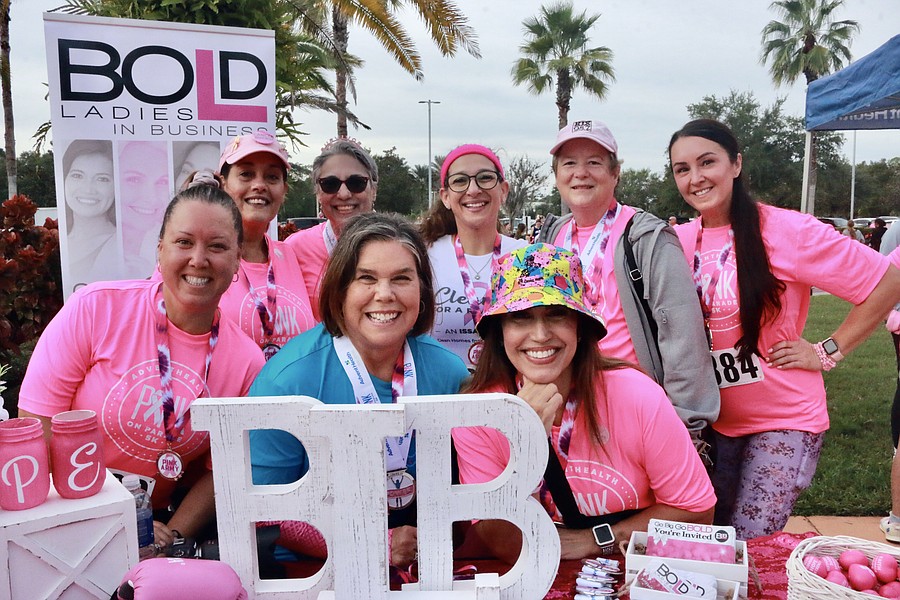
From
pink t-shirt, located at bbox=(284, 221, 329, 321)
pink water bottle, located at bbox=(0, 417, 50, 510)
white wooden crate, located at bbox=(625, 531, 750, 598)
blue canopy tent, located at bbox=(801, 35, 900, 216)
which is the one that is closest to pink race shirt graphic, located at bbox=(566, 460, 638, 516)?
white wooden crate, located at bbox=(625, 531, 750, 598)

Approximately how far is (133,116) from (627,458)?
3247 millimetres

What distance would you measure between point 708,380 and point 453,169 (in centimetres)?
161

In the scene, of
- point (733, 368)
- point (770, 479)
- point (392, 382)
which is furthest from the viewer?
point (733, 368)

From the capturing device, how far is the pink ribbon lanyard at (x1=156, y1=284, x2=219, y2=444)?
2.21 metres

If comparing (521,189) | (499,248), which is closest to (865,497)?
(499,248)

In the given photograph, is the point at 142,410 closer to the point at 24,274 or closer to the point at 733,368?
the point at 733,368

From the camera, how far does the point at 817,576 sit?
1487 millimetres

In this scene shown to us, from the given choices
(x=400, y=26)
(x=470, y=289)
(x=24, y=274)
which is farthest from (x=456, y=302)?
(x=400, y=26)

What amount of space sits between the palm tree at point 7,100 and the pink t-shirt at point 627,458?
13.3 meters

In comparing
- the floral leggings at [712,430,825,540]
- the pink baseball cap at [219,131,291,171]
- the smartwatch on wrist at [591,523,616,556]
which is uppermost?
the pink baseball cap at [219,131,291,171]

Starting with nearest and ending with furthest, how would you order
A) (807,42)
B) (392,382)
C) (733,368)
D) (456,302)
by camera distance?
(392,382), (733,368), (456,302), (807,42)

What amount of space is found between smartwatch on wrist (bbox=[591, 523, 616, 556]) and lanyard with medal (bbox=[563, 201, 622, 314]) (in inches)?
44.9

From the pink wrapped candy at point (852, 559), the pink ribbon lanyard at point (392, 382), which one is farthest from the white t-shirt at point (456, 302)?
the pink wrapped candy at point (852, 559)

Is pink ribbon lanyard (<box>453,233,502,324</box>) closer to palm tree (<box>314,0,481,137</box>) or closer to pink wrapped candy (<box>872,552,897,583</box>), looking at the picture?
pink wrapped candy (<box>872,552,897,583</box>)
